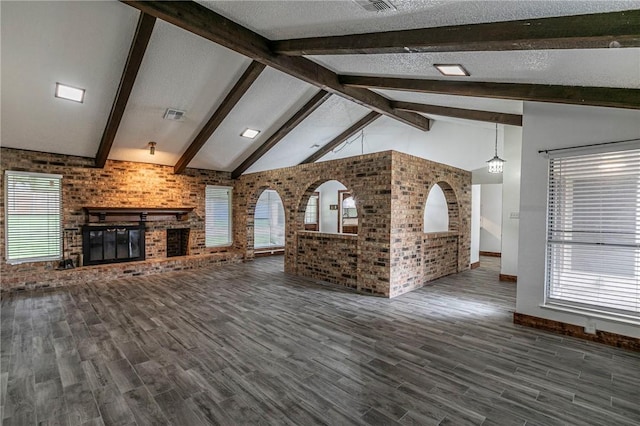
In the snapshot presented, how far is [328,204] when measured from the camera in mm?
12125

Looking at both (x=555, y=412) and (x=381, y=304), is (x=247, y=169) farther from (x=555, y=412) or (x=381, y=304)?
(x=555, y=412)

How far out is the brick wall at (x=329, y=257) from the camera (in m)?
5.71

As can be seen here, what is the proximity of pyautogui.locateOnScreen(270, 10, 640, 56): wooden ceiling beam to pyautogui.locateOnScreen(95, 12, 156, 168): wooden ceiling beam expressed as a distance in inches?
89.4

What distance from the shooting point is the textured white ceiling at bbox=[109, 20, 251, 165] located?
4156mm

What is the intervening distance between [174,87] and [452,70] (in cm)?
433

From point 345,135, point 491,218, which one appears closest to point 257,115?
point 345,135

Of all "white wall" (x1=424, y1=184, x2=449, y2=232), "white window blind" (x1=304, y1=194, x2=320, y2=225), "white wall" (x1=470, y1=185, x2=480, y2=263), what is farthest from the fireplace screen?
"white wall" (x1=470, y1=185, x2=480, y2=263)

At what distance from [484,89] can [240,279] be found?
561 cm

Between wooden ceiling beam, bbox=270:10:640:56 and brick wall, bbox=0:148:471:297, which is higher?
wooden ceiling beam, bbox=270:10:640:56

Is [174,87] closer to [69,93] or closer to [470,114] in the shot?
[69,93]

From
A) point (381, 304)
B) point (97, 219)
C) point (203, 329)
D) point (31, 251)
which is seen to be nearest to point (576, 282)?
point (381, 304)

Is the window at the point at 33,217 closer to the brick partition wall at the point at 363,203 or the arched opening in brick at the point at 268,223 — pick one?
the brick partition wall at the point at 363,203

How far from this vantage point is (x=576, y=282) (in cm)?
358

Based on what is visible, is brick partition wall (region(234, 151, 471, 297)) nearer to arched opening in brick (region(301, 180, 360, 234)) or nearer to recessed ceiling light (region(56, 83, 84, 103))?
recessed ceiling light (region(56, 83, 84, 103))
